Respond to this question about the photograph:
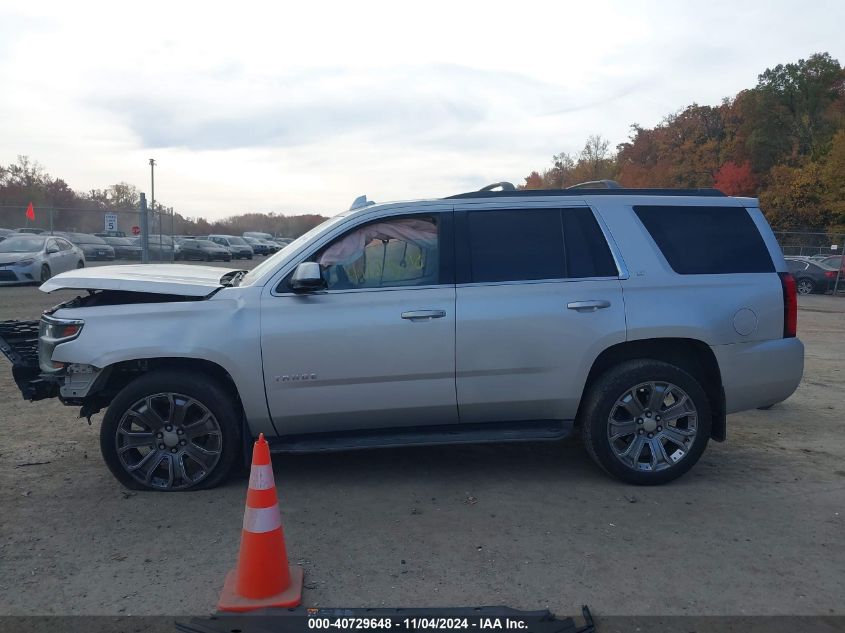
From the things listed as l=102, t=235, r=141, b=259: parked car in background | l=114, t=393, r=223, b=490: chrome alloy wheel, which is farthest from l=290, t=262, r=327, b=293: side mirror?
l=102, t=235, r=141, b=259: parked car in background

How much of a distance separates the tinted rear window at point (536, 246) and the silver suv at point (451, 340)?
1 centimetres

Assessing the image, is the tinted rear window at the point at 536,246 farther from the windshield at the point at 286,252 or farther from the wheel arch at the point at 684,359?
the windshield at the point at 286,252

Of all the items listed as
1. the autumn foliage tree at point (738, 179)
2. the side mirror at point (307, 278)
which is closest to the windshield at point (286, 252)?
the side mirror at point (307, 278)

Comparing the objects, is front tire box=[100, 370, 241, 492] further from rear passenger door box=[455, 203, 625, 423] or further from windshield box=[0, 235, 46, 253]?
windshield box=[0, 235, 46, 253]

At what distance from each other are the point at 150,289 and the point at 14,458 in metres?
1.91

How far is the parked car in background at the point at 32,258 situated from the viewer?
1881cm

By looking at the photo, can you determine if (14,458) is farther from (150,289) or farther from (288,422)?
(288,422)

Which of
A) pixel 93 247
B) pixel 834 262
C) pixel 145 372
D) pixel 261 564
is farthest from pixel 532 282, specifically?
pixel 93 247

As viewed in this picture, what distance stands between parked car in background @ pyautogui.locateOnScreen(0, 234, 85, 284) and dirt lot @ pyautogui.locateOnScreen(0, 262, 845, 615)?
48.4 ft

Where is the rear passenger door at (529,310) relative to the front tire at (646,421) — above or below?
above

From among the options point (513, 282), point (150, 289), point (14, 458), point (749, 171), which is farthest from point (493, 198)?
point (749, 171)

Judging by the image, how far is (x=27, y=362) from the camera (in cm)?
516

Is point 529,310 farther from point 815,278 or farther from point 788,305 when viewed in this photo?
point 815,278

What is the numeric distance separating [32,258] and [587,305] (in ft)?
59.3
